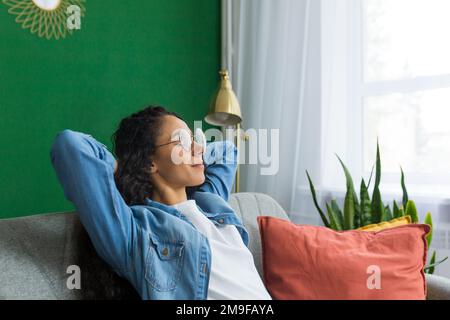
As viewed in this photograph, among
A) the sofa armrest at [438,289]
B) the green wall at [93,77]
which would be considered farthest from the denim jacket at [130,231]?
the green wall at [93,77]

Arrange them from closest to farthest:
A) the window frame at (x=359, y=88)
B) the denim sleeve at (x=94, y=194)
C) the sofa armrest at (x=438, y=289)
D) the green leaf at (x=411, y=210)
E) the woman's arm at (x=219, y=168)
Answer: the denim sleeve at (x=94, y=194), the sofa armrest at (x=438, y=289), the woman's arm at (x=219, y=168), the green leaf at (x=411, y=210), the window frame at (x=359, y=88)

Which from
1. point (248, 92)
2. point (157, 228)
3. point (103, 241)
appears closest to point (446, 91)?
point (248, 92)

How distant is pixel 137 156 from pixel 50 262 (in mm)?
341

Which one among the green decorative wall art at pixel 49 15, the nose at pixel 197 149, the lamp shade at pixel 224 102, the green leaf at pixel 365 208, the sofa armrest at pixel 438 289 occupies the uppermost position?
the green decorative wall art at pixel 49 15

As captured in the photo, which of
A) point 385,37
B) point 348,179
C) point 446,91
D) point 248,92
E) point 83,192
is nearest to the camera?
point 83,192

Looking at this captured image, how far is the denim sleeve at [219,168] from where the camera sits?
146 cm

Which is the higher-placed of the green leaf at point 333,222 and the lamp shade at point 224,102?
the lamp shade at point 224,102

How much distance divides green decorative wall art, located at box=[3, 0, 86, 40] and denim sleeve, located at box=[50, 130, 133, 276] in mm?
1325

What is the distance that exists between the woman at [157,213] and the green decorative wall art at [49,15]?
1121mm

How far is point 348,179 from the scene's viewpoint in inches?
72.2

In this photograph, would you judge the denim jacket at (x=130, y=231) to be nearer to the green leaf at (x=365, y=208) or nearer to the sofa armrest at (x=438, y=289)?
the sofa armrest at (x=438, y=289)

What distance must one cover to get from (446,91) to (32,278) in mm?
1796

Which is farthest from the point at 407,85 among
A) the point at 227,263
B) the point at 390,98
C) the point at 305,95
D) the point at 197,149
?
the point at 227,263
